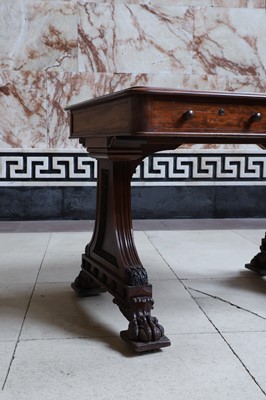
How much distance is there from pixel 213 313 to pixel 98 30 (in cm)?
245

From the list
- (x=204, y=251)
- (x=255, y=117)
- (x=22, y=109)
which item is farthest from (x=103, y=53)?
(x=255, y=117)

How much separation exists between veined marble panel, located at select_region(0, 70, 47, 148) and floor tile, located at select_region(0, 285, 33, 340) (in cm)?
168

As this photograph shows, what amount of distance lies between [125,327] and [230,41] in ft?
8.87

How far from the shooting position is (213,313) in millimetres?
1664

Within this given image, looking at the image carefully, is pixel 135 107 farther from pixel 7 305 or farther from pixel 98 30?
pixel 98 30

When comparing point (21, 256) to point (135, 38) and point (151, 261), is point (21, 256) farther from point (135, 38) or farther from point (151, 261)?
point (135, 38)

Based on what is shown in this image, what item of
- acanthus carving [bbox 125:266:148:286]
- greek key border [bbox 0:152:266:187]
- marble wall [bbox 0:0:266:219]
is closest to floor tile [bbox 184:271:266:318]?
acanthus carving [bbox 125:266:148:286]

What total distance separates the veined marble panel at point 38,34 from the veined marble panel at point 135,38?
0.09 m

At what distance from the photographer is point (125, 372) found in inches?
49.1

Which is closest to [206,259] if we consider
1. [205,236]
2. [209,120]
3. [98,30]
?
[205,236]

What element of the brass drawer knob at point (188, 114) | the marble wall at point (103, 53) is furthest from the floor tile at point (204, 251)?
the brass drawer knob at point (188, 114)

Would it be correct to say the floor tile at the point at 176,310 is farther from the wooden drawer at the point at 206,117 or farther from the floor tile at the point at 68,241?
the floor tile at the point at 68,241

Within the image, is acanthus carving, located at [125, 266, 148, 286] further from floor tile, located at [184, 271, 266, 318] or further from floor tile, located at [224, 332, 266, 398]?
floor tile, located at [184, 271, 266, 318]

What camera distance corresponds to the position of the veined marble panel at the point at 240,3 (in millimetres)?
3557
